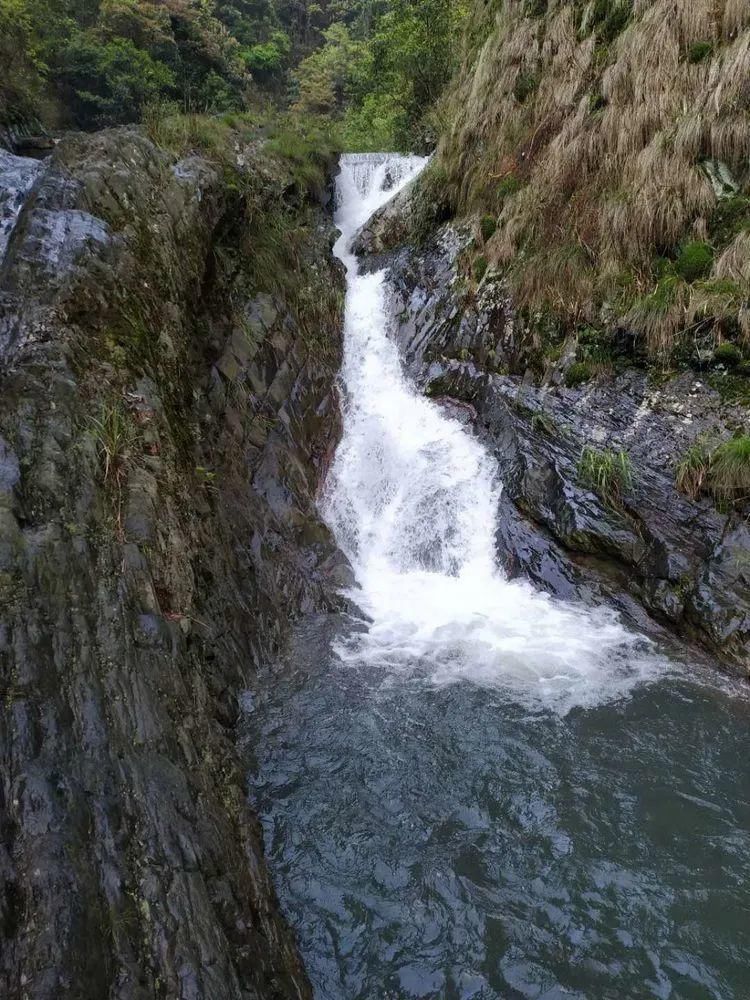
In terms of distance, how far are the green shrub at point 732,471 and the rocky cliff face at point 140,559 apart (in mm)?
4457

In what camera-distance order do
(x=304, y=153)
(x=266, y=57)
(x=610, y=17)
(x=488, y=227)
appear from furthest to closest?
(x=266, y=57) < (x=304, y=153) < (x=488, y=227) < (x=610, y=17)

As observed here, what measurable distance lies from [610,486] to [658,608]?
5.06 feet

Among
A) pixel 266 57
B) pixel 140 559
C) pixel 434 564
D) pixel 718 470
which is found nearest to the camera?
pixel 140 559

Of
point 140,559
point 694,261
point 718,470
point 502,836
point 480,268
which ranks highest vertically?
point 694,261

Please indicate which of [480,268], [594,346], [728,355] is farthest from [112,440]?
[480,268]

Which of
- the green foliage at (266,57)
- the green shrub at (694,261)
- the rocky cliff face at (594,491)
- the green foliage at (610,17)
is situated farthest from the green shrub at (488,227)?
the green foliage at (266,57)

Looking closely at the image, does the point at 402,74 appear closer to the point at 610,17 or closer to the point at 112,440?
the point at 610,17

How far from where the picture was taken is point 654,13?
28.4ft

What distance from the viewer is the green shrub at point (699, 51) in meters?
8.13

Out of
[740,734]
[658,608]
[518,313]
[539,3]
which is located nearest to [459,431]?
[518,313]

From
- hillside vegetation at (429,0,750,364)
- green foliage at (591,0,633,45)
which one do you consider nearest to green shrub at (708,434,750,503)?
hillside vegetation at (429,0,750,364)

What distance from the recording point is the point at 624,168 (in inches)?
332

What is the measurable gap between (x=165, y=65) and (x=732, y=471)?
20468 mm

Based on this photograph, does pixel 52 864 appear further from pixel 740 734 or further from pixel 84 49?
pixel 84 49
